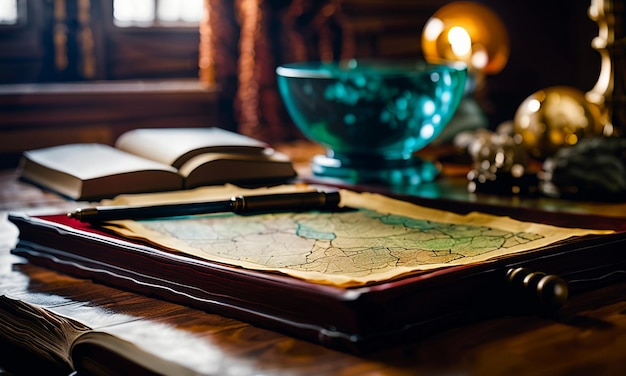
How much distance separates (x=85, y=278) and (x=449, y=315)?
400 mm

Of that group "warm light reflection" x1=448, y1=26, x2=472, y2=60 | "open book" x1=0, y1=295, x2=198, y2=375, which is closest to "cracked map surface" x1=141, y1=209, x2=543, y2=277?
"open book" x1=0, y1=295, x2=198, y2=375

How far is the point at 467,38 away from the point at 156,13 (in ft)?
3.23

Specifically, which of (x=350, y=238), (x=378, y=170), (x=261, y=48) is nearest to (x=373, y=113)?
(x=378, y=170)

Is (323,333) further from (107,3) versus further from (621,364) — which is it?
(107,3)

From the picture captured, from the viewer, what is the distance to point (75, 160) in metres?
1.37

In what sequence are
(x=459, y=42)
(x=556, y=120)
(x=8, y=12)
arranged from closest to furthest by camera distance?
1. (x=556, y=120)
2. (x=459, y=42)
3. (x=8, y=12)

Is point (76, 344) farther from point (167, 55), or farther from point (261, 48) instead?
point (167, 55)

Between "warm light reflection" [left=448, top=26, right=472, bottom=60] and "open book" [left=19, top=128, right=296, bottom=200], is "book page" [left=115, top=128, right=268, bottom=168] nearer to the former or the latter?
"open book" [left=19, top=128, right=296, bottom=200]

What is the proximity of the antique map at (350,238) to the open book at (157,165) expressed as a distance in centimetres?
25

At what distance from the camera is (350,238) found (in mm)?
914

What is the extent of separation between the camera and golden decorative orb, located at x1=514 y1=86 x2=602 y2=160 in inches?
57.9

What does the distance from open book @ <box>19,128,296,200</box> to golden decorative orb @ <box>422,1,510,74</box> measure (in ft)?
2.40

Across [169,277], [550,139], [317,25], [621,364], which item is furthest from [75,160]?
[317,25]

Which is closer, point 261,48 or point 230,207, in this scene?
point 230,207
